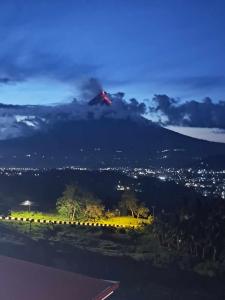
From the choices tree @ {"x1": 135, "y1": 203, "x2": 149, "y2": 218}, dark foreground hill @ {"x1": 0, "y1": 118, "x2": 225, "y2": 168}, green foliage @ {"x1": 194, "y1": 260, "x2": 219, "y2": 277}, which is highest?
dark foreground hill @ {"x1": 0, "y1": 118, "x2": 225, "y2": 168}

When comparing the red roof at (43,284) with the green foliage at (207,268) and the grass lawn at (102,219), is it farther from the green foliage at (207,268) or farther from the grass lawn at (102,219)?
the grass lawn at (102,219)

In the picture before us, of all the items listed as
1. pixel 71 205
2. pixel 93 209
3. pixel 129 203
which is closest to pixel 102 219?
pixel 93 209

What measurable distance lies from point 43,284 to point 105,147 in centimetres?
13276

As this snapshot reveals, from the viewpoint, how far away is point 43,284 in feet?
14.8

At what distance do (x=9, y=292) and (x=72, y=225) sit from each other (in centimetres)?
1755

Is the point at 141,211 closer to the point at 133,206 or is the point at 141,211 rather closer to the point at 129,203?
the point at 133,206

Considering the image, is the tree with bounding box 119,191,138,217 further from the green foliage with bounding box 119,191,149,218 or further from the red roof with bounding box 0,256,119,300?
the red roof with bounding box 0,256,119,300

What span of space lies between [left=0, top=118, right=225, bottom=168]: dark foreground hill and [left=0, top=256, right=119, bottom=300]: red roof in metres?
103

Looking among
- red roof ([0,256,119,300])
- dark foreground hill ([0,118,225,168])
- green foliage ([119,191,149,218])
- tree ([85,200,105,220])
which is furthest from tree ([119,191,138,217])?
dark foreground hill ([0,118,225,168])

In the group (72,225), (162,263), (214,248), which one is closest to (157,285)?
(162,263)

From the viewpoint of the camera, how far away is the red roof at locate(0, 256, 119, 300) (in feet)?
14.2

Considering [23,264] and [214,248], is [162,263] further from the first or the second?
[23,264]

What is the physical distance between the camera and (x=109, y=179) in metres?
61.4

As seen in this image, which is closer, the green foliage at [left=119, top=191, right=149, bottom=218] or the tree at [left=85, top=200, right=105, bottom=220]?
the tree at [left=85, top=200, right=105, bottom=220]
